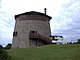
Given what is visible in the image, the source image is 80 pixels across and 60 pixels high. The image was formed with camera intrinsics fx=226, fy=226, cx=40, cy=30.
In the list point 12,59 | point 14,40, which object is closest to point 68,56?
point 12,59

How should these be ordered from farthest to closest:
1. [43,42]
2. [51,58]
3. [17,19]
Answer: [17,19]
[43,42]
[51,58]

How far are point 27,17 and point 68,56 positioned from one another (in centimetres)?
2623

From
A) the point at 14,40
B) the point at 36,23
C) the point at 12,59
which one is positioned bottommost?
the point at 12,59

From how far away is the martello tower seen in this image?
51156 millimetres

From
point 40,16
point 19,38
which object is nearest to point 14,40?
point 19,38

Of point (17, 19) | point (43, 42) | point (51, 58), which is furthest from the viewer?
point (17, 19)

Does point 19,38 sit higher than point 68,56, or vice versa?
point 19,38

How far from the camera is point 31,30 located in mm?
52000

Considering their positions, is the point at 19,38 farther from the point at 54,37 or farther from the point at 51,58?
the point at 51,58

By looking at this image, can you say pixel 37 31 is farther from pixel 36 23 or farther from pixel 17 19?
pixel 17 19

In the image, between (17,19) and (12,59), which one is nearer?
(12,59)

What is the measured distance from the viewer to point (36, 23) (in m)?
52.4

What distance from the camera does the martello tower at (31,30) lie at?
168 ft

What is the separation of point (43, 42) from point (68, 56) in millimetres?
23429
